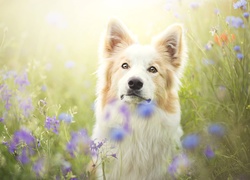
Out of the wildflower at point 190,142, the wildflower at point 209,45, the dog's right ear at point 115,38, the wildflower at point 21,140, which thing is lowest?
the wildflower at point 190,142

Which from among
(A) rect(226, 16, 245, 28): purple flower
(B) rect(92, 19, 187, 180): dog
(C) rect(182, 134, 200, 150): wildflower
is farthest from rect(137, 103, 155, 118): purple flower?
(A) rect(226, 16, 245, 28): purple flower

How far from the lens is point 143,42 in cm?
238

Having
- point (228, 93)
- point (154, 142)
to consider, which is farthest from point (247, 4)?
point (154, 142)

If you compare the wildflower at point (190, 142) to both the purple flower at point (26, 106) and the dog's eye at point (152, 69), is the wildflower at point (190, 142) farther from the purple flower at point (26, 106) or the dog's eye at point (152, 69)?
the purple flower at point (26, 106)

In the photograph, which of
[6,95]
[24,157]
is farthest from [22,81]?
[24,157]

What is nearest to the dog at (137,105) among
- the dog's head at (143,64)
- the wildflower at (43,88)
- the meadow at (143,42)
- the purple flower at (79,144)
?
the dog's head at (143,64)

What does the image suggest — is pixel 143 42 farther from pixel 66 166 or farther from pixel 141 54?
pixel 66 166

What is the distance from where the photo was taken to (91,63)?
2506mm

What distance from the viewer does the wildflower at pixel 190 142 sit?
2099mm

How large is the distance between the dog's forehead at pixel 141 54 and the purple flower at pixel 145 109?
0.78 feet

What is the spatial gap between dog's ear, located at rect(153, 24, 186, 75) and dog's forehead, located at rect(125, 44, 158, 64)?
54 millimetres

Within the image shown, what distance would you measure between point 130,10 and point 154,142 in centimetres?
84

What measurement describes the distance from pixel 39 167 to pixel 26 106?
55 cm

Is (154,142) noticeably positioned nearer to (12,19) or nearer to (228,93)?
(228,93)
